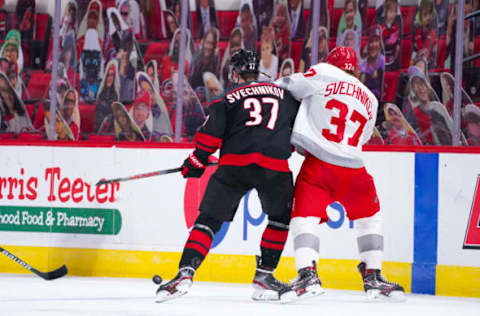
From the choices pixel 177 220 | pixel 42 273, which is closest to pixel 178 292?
pixel 177 220

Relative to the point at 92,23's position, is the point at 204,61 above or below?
below

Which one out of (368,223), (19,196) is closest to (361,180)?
(368,223)

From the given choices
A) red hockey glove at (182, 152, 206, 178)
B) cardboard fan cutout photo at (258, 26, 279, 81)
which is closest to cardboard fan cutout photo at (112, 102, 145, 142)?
cardboard fan cutout photo at (258, 26, 279, 81)

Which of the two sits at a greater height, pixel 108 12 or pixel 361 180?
pixel 108 12

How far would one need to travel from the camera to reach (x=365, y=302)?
3.03 m

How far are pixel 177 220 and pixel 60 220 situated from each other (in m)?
0.73

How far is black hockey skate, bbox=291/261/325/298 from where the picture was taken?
273 cm

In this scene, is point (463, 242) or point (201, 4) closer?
point (463, 242)

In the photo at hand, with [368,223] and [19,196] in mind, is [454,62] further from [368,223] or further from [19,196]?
[19,196]

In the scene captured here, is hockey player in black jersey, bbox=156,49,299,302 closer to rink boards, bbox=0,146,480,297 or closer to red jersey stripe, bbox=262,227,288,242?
red jersey stripe, bbox=262,227,288,242

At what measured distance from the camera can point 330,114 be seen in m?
2.87

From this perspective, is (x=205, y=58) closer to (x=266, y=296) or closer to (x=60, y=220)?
(x=60, y=220)

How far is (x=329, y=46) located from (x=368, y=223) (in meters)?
2.97

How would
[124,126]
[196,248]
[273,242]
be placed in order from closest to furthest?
1. [196,248]
2. [273,242]
3. [124,126]
